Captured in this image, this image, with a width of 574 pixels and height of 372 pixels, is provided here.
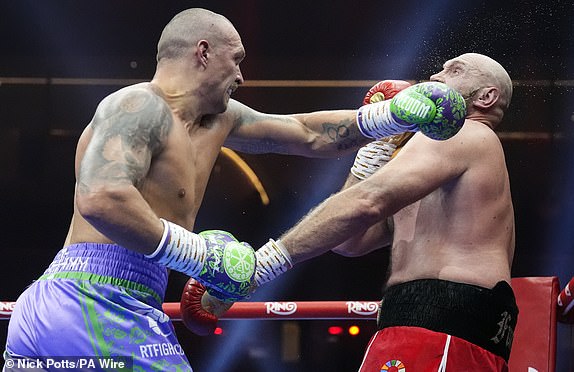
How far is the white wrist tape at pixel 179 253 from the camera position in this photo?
77.4 inches

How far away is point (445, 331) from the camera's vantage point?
88.8 inches

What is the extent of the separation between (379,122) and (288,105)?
3.28 metres

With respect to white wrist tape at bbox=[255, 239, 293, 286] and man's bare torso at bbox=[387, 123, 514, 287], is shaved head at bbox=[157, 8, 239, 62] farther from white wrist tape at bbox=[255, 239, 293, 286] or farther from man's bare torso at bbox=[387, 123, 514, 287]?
man's bare torso at bbox=[387, 123, 514, 287]

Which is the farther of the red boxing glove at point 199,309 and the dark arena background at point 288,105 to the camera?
the dark arena background at point 288,105

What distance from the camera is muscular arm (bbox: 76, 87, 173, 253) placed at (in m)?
1.95

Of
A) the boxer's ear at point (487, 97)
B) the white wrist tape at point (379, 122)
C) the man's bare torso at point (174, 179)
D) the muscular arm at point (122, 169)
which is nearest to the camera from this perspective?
the muscular arm at point (122, 169)

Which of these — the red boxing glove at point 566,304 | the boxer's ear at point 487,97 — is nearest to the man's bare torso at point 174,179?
the boxer's ear at point 487,97

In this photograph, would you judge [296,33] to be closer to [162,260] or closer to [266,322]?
[266,322]

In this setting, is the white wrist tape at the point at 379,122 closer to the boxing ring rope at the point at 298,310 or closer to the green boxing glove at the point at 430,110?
the green boxing glove at the point at 430,110

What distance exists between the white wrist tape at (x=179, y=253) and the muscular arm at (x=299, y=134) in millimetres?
642

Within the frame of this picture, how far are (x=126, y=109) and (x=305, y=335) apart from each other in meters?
3.18

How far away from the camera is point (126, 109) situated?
2.07 metres

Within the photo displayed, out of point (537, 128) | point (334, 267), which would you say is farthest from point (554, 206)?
point (334, 267)

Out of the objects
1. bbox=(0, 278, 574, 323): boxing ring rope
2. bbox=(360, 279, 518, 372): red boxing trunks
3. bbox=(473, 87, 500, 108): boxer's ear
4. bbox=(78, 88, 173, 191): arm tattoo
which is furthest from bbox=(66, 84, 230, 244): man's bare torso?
bbox=(0, 278, 574, 323): boxing ring rope
